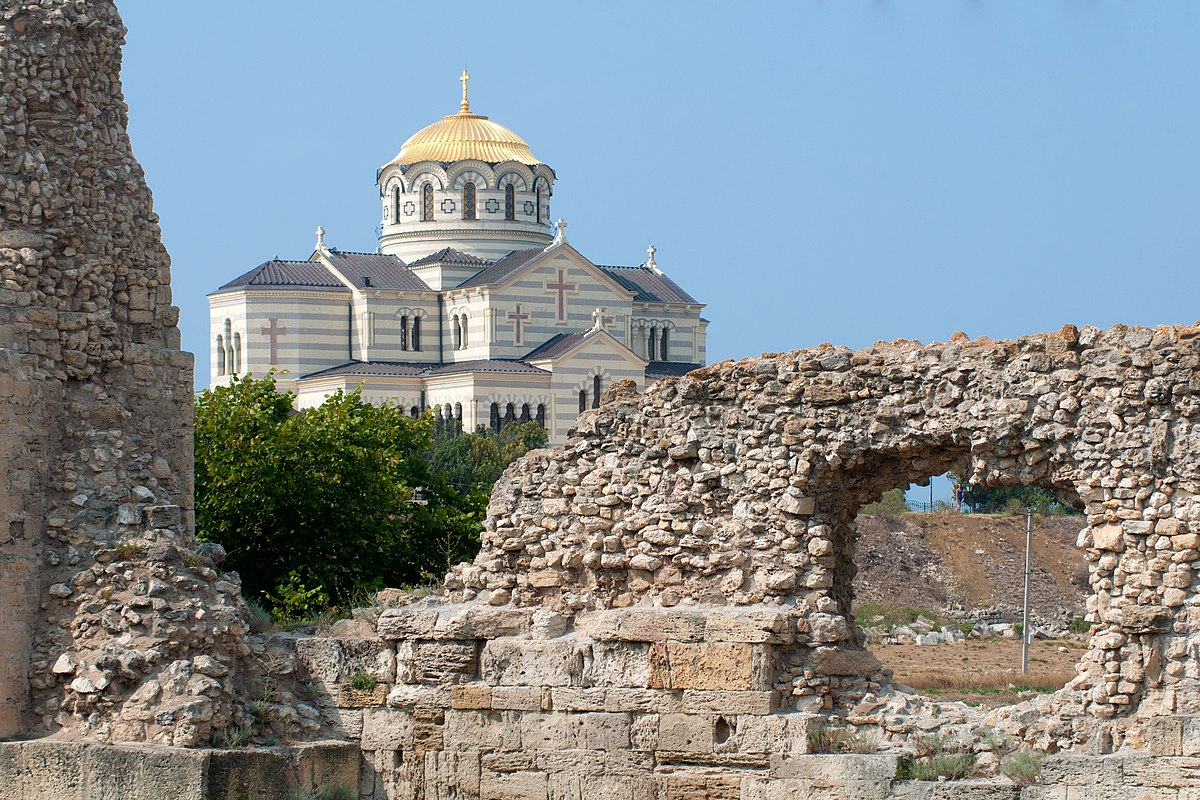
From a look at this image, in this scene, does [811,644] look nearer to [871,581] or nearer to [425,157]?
[871,581]

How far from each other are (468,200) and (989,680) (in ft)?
198

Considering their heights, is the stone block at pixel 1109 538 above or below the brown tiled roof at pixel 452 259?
below

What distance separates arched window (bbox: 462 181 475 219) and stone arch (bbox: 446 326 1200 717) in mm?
68860

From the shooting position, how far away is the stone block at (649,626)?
9211 millimetres

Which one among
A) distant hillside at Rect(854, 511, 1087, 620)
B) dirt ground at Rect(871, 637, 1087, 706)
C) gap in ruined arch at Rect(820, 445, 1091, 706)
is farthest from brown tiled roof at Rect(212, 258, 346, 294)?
dirt ground at Rect(871, 637, 1087, 706)

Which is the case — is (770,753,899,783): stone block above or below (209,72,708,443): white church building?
below

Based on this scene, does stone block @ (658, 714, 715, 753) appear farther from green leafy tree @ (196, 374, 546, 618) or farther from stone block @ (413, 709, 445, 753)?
green leafy tree @ (196, 374, 546, 618)

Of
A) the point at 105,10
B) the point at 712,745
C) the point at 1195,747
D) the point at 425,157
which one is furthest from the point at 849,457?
the point at 425,157

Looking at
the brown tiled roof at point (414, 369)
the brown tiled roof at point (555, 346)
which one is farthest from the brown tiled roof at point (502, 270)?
the brown tiled roof at point (414, 369)

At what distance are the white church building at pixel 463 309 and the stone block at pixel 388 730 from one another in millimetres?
61063

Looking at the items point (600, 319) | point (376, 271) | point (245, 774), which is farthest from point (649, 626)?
point (376, 271)

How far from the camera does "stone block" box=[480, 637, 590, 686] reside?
9477 millimetres

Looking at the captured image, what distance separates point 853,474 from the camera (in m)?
9.40

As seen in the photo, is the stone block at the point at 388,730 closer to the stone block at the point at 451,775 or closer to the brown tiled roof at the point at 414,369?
the stone block at the point at 451,775
